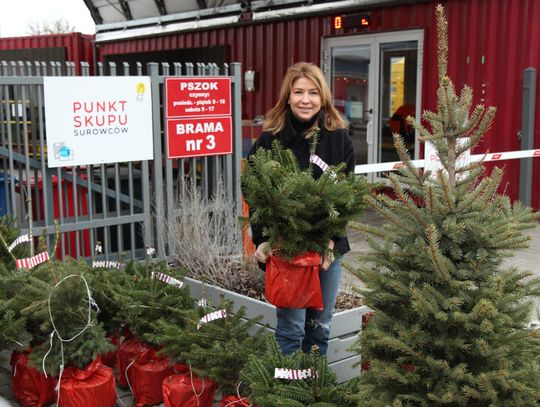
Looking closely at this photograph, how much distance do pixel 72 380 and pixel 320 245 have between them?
1.58 meters

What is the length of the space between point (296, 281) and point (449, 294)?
4.10 ft

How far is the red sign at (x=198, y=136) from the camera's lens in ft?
18.9

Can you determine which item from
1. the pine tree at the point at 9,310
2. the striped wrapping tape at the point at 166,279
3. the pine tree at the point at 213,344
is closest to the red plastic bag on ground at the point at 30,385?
the pine tree at the point at 9,310

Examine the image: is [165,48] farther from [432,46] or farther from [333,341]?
[333,341]

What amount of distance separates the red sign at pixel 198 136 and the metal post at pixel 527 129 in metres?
4.49

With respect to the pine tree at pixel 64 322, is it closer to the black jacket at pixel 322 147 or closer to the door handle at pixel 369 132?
the black jacket at pixel 322 147

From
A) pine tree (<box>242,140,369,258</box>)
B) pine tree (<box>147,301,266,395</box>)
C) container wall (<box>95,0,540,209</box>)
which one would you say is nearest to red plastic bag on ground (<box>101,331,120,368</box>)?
pine tree (<box>147,301,266,395</box>)

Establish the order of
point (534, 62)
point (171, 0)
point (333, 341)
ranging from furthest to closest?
1. point (171, 0)
2. point (534, 62)
3. point (333, 341)

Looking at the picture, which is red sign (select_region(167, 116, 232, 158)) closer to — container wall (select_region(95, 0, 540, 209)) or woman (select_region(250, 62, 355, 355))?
woman (select_region(250, 62, 355, 355))

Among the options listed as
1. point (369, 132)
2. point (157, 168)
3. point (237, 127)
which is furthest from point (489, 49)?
point (157, 168)

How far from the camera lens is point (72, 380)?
3.76m

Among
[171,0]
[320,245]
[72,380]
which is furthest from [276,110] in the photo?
[171,0]

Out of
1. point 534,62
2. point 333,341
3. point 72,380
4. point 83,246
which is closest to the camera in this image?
point 72,380

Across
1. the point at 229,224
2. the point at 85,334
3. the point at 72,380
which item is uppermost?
the point at 229,224
